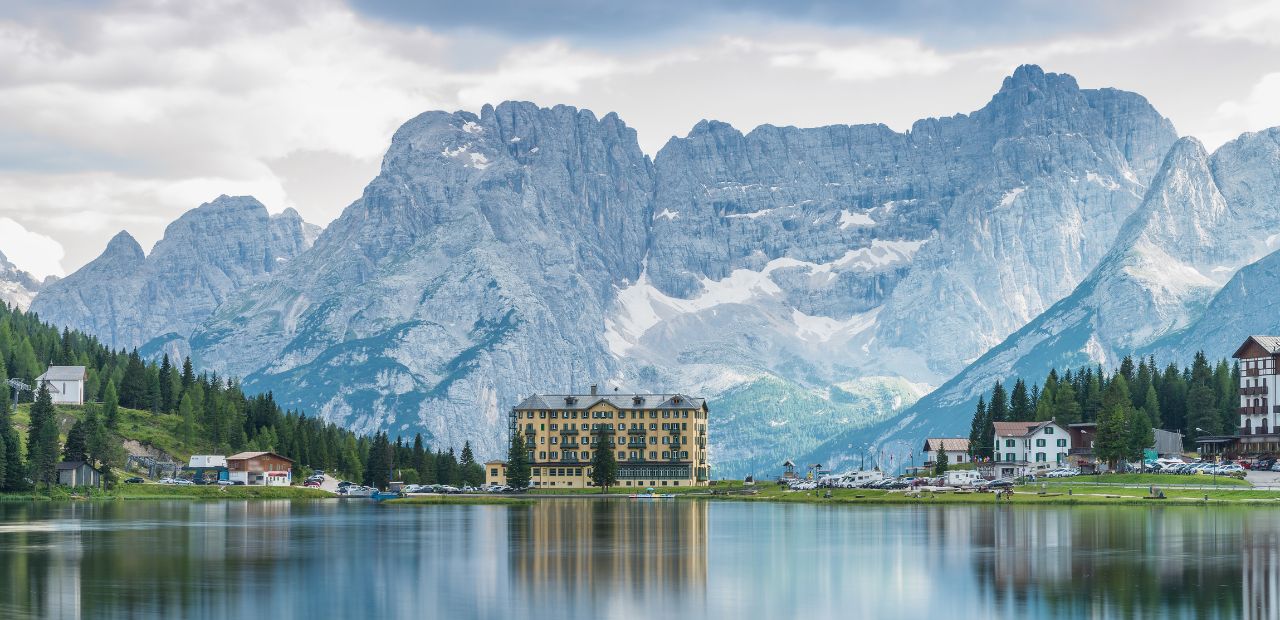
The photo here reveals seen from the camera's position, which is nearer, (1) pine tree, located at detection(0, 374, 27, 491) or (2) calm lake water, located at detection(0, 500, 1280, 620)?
(2) calm lake water, located at detection(0, 500, 1280, 620)

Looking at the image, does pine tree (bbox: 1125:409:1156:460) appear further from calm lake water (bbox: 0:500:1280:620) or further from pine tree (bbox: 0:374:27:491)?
pine tree (bbox: 0:374:27:491)

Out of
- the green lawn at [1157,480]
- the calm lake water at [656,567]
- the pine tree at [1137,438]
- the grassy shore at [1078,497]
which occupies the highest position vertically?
the pine tree at [1137,438]

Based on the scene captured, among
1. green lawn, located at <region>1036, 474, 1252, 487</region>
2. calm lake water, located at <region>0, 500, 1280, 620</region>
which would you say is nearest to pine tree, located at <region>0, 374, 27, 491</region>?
calm lake water, located at <region>0, 500, 1280, 620</region>

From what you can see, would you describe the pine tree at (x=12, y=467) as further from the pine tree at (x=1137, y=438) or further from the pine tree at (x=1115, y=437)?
the pine tree at (x=1137, y=438)

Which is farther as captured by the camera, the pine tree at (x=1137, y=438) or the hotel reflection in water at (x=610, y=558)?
the pine tree at (x=1137, y=438)

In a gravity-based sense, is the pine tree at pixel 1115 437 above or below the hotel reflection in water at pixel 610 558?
above

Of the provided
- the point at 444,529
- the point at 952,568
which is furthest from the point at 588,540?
the point at 952,568

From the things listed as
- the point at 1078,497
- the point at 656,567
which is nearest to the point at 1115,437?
the point at 1078,497

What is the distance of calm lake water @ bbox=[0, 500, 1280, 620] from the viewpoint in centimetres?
7019

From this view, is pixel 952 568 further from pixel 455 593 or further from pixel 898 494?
pixel 898 494

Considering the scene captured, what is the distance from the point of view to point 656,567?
294 ft

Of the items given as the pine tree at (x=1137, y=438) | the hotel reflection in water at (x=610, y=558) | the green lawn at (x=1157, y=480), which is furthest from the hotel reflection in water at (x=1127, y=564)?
the pine tree at (x=1137, y=438)

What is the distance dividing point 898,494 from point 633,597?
403 feet

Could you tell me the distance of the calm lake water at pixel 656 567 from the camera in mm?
70188
